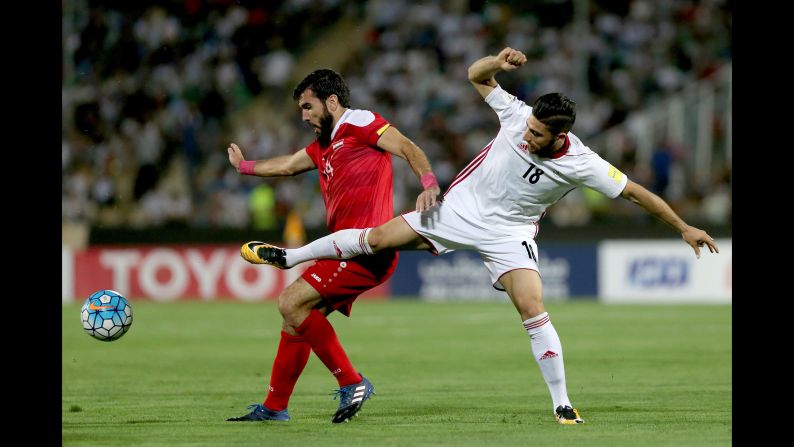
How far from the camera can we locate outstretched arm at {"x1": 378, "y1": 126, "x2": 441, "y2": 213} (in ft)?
24.9

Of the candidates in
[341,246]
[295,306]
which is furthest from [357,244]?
[295,306]

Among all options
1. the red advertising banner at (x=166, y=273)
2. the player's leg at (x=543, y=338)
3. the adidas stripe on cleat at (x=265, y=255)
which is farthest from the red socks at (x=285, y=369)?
the red advertising banner at (x=166, y=273)

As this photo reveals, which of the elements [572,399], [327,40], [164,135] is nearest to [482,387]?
[572,399]

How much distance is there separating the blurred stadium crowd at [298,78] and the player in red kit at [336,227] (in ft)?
46.3

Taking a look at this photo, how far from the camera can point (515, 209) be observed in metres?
8.09

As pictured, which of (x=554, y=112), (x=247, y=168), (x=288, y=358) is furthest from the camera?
(x=247, y=168)

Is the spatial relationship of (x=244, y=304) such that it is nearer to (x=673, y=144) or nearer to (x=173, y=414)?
(x=673, y=144)

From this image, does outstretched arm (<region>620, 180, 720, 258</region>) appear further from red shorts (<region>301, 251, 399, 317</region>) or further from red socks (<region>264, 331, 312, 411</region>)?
red socks (<region>264, 331, 312, 411</region>)

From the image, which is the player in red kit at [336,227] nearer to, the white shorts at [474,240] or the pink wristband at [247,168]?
the white shorts at [474,240]

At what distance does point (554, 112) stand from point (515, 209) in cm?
86

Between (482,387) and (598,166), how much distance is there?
311cm

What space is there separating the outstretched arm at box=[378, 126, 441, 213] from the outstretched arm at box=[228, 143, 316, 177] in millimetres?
666

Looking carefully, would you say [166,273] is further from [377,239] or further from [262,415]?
[377,239]

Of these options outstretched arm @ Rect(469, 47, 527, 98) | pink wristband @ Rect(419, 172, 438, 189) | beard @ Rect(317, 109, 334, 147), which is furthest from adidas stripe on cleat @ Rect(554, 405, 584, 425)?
beard @ Rect(317, 109, 334, 147)
